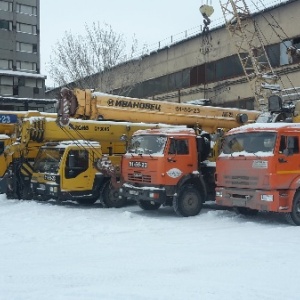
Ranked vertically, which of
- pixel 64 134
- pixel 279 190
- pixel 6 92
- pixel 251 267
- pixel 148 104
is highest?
pixel 6 92

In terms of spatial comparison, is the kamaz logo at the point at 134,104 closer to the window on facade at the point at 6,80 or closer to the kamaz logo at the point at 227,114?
the kamaz logo at the point at 227,114

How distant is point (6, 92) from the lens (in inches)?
1987

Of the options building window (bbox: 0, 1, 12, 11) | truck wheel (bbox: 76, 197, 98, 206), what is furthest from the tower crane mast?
building window (bbox: 0, 1, 12, 11)

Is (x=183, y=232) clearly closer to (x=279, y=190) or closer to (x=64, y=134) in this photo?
(x=279, y=190)

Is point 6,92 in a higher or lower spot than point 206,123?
higher

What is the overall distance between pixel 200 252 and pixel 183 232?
2.01 meters

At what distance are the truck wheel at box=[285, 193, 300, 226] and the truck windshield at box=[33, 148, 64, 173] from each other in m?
7.13

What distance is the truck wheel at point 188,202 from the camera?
1275cm

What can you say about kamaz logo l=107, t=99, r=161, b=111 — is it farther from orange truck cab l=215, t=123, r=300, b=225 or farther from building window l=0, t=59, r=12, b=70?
building window l=0, t=59, r=12, b=70

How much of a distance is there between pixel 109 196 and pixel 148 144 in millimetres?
2628

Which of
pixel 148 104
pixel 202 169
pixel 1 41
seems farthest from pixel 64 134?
pixel 1 41

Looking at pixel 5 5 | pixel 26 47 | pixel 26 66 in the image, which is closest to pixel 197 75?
pixel 26 66

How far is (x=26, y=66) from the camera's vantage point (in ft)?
180

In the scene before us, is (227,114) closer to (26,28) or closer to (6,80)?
(6,80)
